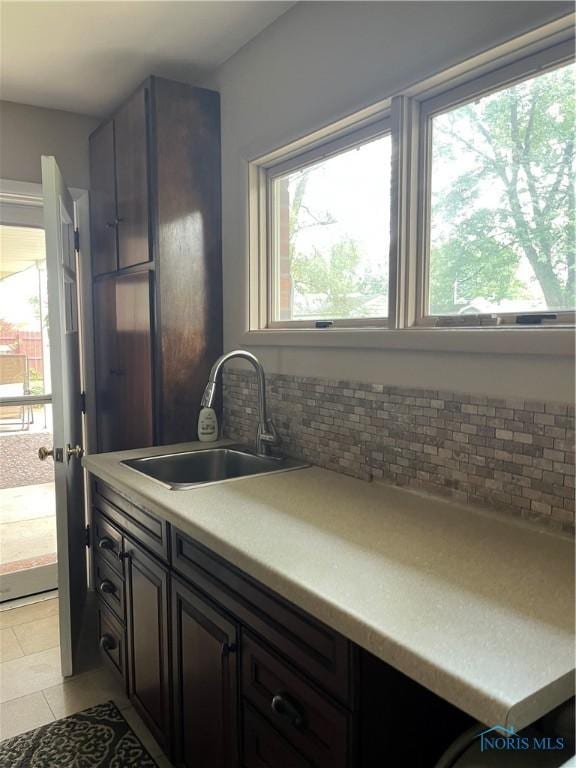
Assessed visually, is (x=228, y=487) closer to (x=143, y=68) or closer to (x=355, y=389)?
(x=355, y=389)

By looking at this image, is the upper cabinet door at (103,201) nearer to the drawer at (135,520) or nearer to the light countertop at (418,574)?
the drawer at (135,520)

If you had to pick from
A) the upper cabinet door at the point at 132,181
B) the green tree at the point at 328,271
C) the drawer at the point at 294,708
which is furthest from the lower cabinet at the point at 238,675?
the upper cabinet door at the point at 132,181

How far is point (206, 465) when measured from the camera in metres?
2.17

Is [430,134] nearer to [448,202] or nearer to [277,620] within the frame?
[448,202]

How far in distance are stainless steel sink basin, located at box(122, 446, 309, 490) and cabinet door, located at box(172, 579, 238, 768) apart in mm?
579

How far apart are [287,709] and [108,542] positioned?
1.10 meters

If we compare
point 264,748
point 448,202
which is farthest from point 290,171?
point 264,748

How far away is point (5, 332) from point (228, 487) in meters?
1.86

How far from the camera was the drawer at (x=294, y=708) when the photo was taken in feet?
3.19

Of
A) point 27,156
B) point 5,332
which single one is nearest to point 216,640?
point 5,332

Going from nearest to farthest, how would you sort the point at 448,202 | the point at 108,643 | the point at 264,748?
the point at 264,748 < the point at 448,202 < the point at 108,643

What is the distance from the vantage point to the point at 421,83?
149 cm

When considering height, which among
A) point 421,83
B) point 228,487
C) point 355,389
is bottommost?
point 228,487

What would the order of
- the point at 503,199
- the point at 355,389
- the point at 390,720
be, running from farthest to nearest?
the point at 355,389, the point at 503,199, the point at 390,720
